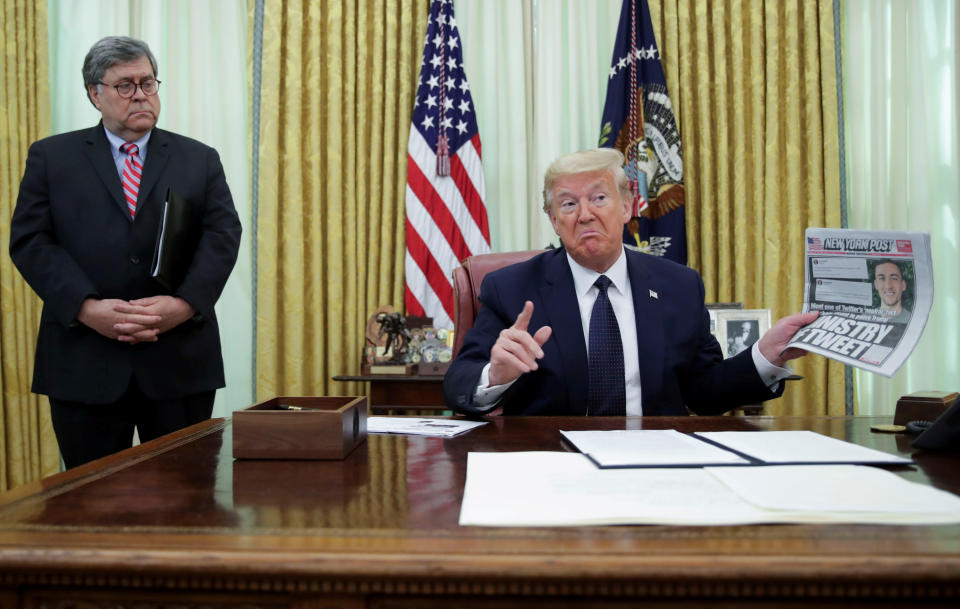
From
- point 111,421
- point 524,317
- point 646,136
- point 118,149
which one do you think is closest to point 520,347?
point 524,317

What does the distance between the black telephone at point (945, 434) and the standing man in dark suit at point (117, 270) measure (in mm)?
1887

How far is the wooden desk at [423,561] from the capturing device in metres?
0.63

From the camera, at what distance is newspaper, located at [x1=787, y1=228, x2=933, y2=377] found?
1307mm

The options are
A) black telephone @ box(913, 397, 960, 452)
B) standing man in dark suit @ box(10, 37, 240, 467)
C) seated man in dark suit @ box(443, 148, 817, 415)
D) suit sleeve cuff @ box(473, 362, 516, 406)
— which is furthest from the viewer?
standing man in dark suit @ box(10, 37, 240, 467)

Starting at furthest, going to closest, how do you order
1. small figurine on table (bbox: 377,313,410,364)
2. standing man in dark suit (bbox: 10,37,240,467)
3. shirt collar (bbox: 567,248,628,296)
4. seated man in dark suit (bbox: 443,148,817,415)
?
small figurine on table (bbox: 377,313,410,364)
standing man in dark suit (bbox: 10,37,240,467)
shirt collar (bbox: 567,248,628,296)
seated man in dark suit (bbox: 443,148,817,415)

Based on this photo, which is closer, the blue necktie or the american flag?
the blue necktie

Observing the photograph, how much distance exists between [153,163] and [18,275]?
2176 millimetres

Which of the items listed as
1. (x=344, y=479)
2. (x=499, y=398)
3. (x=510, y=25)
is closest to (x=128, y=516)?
(x=344, y=479)

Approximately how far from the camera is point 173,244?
6.93ft

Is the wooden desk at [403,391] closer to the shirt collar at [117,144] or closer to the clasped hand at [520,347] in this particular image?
the shirt collar at [117,144]

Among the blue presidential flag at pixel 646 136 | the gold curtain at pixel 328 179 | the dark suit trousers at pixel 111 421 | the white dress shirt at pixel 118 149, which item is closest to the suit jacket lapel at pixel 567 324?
the dark suit trousers at pixel 111 421

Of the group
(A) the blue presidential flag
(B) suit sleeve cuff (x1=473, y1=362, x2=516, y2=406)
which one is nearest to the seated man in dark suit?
(B) suit sleeve cuff (x1=473, y1=362, x2=516, y2=406)

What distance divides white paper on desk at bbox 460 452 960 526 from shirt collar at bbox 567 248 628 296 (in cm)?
102

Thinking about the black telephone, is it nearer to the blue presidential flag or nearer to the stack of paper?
the stack of paper
